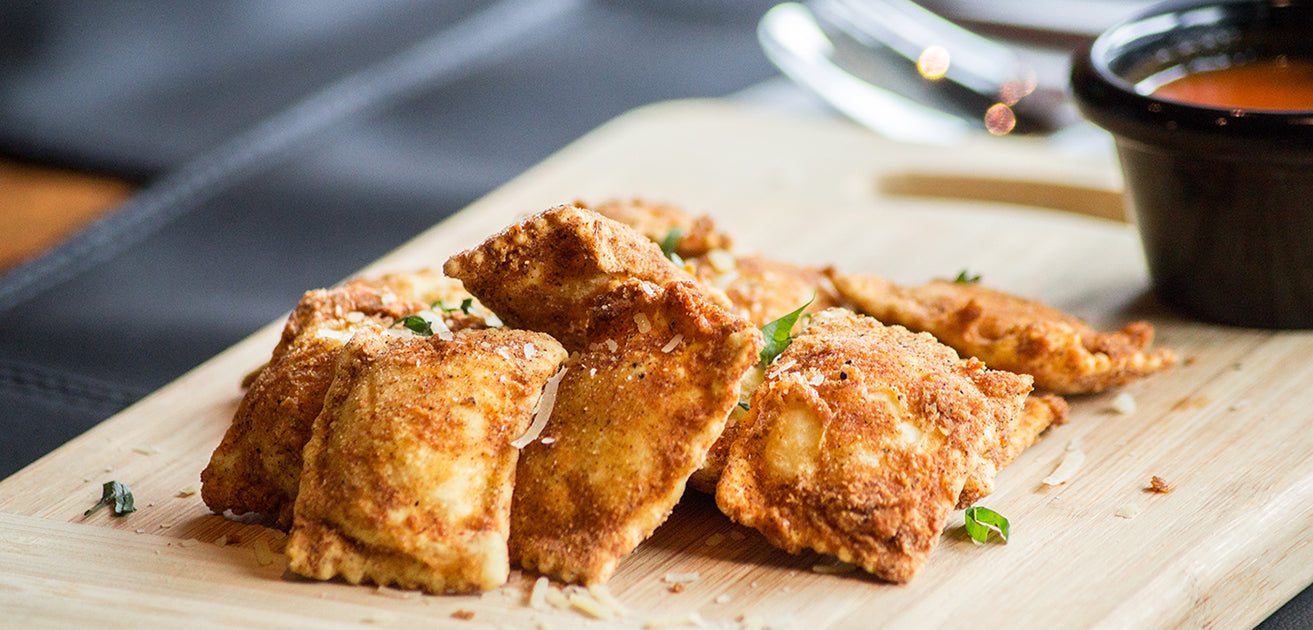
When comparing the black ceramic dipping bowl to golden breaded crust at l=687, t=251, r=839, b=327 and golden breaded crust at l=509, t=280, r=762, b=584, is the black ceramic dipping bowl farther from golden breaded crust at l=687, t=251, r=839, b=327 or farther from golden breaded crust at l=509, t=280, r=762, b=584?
golden breaded crust at l=509, t=280, r=762, b=584

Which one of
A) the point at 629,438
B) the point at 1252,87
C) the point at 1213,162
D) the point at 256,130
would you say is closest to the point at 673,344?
the point at 629,438

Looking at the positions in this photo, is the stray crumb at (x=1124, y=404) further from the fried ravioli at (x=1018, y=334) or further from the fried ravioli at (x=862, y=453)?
the fried ravioli at (x=862, y=453)

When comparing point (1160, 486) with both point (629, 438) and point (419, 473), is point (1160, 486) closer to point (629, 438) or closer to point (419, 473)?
point (629, 438)

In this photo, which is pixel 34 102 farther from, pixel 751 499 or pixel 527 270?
pixel 751 499

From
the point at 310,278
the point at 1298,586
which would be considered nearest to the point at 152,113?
the point at 310,278

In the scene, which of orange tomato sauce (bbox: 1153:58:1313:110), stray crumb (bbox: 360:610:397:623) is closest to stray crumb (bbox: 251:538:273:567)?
stray crumb (bbox: 360:610:397:623)
